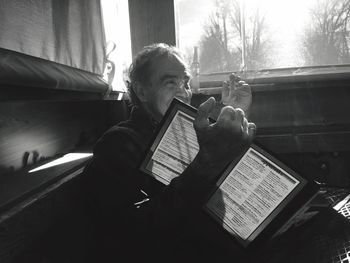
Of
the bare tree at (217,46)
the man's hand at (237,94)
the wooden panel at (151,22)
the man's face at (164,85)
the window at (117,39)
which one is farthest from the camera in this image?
the wooden panel at (151,22)

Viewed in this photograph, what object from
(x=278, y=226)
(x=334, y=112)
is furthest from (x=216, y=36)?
(x=278, y=226)

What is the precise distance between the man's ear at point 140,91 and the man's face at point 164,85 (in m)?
0.01

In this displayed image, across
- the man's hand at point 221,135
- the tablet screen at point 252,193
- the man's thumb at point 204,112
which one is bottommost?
the tablet screen at point 252,193

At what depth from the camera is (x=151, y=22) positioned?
7.49 ft

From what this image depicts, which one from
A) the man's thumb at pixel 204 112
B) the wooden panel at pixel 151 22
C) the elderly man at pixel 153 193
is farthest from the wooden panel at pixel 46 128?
the man's thumb at pixel 204 112

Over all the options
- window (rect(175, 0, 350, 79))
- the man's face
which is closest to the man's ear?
the man's face

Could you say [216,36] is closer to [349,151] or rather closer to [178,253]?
[349,151]

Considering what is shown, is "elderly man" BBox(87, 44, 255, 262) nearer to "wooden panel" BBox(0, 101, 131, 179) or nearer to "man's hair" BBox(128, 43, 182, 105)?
"man's hair" BBox(128, 43, 182, 105)

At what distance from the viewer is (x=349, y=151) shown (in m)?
1.96

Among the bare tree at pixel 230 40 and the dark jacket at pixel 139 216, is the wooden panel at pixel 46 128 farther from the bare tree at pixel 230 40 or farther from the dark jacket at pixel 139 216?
the bare tree at pixel 230 40

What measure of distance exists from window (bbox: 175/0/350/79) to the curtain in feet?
2.34

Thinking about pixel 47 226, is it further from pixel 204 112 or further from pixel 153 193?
pixel 204 112

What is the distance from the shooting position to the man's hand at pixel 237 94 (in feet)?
4.55

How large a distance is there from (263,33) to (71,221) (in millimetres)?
1758
